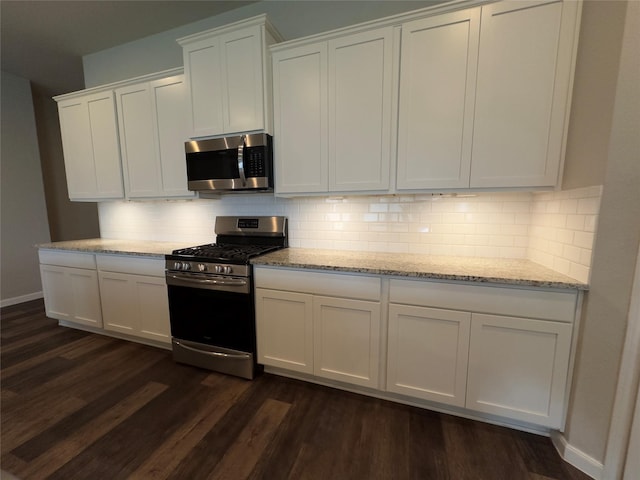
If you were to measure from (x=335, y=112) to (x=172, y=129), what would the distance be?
156 cm

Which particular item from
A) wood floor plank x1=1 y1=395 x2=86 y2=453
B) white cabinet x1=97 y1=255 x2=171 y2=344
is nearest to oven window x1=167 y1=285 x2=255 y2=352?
white cabinet x1=97 y1=255 x2=171 y2=344

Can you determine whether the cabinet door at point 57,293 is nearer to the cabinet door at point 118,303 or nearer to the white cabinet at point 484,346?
the cabinet door at point 118,303

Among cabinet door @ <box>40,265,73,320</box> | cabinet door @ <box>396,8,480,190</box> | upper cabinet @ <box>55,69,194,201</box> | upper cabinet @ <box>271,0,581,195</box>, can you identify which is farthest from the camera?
cabinet door @ <box>40,265,73,320</box>

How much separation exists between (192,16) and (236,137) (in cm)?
146

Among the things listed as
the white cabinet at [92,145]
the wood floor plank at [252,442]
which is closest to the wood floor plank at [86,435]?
the wood floor plank at [252,442]

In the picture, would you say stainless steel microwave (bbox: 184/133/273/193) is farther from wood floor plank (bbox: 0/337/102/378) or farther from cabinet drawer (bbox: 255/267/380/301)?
wood floor plank (bbox: 0/337/102/378)

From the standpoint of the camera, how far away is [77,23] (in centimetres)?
255

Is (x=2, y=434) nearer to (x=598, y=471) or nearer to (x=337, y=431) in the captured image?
(x=337, y=431)

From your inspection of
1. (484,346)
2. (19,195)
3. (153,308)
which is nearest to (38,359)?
(153,308)

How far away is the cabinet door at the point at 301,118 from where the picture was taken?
1.88 m

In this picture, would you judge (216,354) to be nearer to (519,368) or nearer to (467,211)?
(519,368)

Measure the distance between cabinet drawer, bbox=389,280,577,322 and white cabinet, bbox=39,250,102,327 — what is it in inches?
114

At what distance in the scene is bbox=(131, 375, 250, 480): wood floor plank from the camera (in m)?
1.33

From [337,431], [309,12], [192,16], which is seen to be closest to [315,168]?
[309,12]
